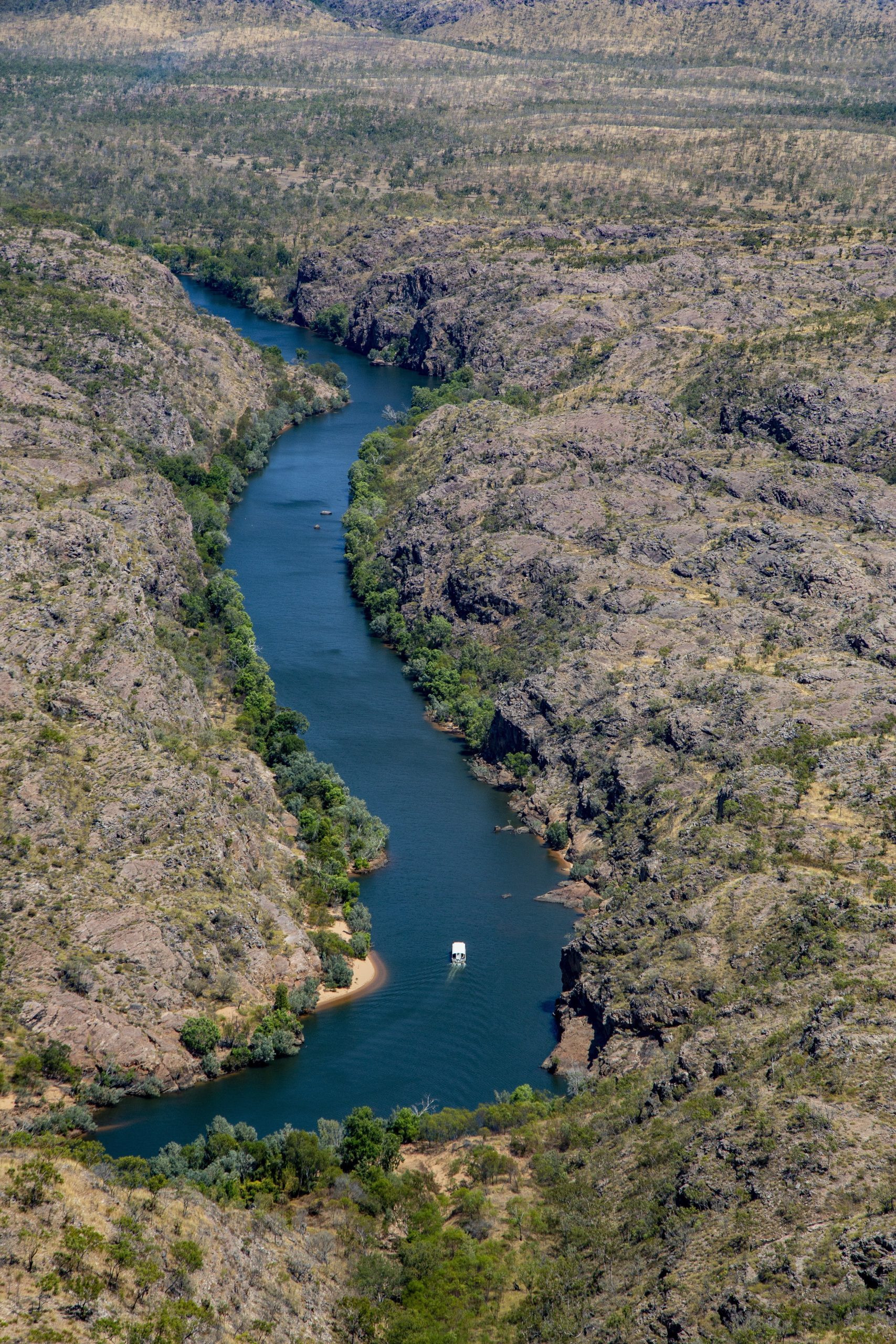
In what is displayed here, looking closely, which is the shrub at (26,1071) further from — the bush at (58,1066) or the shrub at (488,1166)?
the shrub at (488,1166)

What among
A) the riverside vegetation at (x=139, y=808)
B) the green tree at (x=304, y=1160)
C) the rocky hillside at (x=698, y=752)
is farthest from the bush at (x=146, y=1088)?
the rocky hillside at (x=698, y=752)

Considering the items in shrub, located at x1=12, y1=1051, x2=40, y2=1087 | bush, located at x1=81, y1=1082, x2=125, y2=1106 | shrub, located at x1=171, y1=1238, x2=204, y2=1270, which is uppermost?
shrub, located at x1=171, y1=1238, x2=204, y2=1270

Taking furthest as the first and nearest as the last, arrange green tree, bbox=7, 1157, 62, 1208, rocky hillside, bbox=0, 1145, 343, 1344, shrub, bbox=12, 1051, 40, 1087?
1. shrub, bbox=12, 1051, 40, 1087
2. green tree, bbox=7, 1157, 62, 1208
3. rocky hillside, bbox=0, 1145, 343, 1344

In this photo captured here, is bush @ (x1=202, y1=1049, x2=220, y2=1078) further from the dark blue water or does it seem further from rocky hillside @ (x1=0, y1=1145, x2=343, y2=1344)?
rocky hillside @ (x1=0, y1=1145, x2=343, y2=1344)

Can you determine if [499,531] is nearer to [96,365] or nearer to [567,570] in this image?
[567,570]

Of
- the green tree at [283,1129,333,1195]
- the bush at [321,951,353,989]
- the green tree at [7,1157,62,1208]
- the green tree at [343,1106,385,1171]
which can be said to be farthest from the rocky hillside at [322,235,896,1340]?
the green tree at [7,1157,62,1208]

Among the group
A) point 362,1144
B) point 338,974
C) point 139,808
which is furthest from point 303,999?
point 139,808

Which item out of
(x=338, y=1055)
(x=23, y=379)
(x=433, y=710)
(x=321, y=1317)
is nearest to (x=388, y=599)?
(x=433, y=710)
